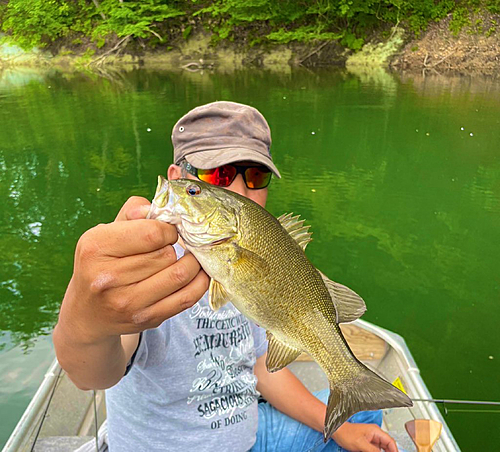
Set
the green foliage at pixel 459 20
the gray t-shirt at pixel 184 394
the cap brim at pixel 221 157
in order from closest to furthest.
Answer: the gray t-shirt at pixel 184 394 → the cap brim at pixel 221 157 → the green foliage at pixel 459 20

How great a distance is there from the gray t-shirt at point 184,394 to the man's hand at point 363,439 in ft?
1.58

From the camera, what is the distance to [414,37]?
24234mm

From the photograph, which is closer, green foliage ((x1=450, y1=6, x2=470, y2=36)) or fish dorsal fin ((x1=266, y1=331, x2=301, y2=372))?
fish dorsal fin ((x1=266, y1=331, x2=301, y2=372))

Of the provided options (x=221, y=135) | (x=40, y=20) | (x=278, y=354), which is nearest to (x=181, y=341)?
(x=278, y=354)

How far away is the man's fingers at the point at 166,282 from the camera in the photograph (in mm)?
1054

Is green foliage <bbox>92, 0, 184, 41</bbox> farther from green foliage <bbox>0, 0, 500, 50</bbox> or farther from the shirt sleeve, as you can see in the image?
the shirt sleeve

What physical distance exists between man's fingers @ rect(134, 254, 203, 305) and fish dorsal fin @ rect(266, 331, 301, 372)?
1.24ft

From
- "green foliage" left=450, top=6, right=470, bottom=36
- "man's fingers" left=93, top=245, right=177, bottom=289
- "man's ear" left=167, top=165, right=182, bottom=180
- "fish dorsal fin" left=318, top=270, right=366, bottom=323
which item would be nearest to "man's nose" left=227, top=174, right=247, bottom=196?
"man's ear" left=167, top=165, right=182, bottom=180

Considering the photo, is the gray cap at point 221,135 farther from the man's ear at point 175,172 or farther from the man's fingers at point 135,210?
the man's fingers at point 135,210

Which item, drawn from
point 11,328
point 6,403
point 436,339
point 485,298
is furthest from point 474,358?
point 11,328

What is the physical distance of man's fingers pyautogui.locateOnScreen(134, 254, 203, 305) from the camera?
3.46 ft

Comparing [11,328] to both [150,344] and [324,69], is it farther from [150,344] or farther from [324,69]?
[324,69]

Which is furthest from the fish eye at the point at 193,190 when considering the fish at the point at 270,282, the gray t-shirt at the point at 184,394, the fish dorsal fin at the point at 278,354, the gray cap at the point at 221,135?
the gray cap at the point at 221,135

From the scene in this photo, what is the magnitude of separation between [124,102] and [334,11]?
15.8m
